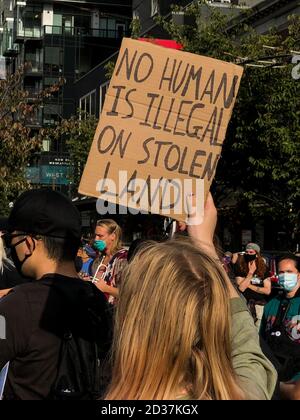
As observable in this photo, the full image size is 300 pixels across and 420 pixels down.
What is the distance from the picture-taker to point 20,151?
→ 56.4 feet

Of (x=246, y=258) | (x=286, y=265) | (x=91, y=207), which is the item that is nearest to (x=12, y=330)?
(x=286, y=265)

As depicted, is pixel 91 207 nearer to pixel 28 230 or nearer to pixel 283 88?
pixel 283 88

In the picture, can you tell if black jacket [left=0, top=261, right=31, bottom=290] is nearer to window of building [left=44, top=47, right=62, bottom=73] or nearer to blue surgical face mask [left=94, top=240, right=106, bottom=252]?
blue surgical face mask [left=94, top=240, right=106, bottom=252]

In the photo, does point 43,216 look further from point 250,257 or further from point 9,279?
point 250,257

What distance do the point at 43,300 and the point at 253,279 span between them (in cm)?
801

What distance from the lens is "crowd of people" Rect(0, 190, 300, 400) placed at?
1.94 m

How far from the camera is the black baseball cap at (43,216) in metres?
2.87

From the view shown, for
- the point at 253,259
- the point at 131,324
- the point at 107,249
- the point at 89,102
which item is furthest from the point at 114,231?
the point at 89,102

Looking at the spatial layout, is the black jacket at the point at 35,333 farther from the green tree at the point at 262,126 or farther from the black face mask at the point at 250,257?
the green tree at the point at 262,126

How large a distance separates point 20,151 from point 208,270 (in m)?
15.5

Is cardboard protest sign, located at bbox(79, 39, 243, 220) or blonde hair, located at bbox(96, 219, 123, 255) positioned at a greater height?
cardboard protest sign, located at bbox(79, 39, 243, 220)

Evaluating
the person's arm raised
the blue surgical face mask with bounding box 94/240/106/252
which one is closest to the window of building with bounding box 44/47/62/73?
the blue surgical face mask with bounding box 94/240/106/252

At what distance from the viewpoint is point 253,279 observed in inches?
412

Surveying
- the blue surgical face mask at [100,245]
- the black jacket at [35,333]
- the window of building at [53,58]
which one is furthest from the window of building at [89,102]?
the black jacket at [35,333]
